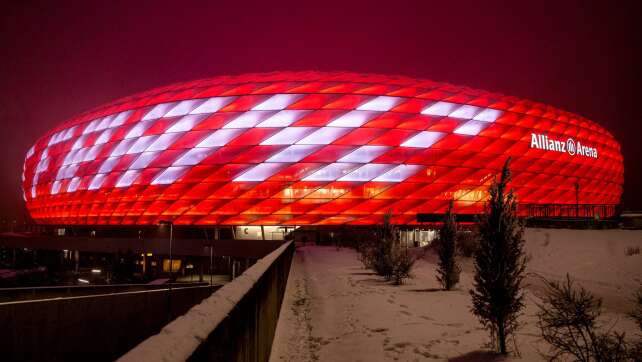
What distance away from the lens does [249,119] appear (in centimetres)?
3281

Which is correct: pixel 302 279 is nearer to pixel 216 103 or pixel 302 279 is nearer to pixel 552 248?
pixel 552 248

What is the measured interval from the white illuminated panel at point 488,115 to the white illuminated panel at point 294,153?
1370 cm

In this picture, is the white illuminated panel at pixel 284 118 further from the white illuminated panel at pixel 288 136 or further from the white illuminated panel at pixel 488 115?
the white illuminated panel at pixel 488 115

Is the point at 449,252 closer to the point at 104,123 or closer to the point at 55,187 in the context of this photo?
the point at 104,123

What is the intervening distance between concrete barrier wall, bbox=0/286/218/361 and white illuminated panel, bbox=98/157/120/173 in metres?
21.3

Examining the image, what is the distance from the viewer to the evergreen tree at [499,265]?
655cm

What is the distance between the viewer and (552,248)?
18.7 metres

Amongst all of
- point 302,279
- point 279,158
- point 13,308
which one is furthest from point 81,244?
point 302,279

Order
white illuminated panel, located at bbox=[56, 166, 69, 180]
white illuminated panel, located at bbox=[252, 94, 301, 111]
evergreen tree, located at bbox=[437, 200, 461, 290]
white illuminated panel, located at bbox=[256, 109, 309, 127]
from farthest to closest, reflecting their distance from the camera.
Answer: white illuminated panel, located at bbox=[56, 166, 69, 180] < white illuminated panel, located at bbox=[252, 94, 301, 111] < white illuminated panel, located at bbox=[256, 109, 309, 127] < evergreen tree, located at bbox=[437, 200, 461, 290]

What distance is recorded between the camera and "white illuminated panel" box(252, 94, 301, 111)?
32.9m

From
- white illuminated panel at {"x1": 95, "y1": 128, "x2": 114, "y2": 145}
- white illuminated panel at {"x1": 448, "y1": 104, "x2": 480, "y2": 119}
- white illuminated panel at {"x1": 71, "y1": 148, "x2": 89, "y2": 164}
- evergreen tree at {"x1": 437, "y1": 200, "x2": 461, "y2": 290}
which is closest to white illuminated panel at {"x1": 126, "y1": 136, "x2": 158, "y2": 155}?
white illuminated panel at {"x1": 95, "y1": 128, "x2": 114, "y2": 145}

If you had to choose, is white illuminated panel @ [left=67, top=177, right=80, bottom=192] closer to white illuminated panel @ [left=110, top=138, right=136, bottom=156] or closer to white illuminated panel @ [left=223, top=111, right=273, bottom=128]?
white illuminated panel @ [left=110, top=138, right=136, bottom=156]

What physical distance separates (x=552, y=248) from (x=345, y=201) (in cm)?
1660

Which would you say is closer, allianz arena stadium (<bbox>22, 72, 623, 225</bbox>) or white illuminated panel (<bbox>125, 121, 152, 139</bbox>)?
allianz arena stadium (<bbox>22, 72, 623, 225</bbox>)
